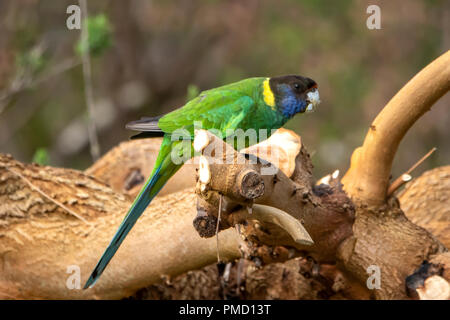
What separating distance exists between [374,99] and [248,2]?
2.25m

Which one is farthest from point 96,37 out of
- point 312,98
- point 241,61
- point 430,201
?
point 241,61

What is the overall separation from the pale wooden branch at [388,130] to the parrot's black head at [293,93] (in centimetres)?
31

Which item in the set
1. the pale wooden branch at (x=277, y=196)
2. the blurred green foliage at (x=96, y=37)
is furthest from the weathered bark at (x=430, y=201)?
the blurred green foliage at (x=96, y=37)

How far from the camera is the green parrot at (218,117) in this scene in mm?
2596

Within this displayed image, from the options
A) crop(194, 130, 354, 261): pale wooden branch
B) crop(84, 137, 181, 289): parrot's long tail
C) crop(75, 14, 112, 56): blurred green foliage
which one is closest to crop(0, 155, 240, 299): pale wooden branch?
crop(84, 137, 181, 289): parrot's long tail

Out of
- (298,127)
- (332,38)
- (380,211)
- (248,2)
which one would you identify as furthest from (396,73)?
(380,211)

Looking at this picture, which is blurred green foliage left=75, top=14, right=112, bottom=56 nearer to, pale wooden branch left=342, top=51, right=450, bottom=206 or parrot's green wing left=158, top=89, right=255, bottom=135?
Answer: parrot's green wing left=158, top=89, right=255, bottom=135

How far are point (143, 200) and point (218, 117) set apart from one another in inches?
18.8

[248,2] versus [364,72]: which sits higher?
[248,2]

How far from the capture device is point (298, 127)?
7.89 meters

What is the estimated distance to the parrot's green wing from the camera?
2617 mm

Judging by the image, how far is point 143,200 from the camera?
2.58 m

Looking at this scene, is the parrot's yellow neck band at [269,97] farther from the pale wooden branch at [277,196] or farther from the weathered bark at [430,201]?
the weathered bark at [430,201]
